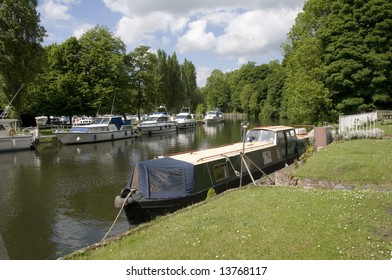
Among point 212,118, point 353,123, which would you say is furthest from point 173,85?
point 353,123

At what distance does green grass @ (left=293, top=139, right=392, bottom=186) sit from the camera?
14820mm

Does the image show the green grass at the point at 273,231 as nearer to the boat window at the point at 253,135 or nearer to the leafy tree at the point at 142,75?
the boat window at the point at 253,135

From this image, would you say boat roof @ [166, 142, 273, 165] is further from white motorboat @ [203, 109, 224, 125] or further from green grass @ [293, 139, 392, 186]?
white motorboat @ [203, 109, 224, 125]

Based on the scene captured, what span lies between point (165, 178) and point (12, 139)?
101ft

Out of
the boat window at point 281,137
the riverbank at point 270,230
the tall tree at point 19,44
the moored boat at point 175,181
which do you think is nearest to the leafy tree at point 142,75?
the tall tree at point 19,44

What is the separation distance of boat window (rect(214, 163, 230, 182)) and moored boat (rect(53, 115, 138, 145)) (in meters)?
33.2

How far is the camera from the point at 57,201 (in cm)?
1917

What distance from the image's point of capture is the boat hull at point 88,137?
45.7 meters

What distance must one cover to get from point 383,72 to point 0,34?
44.3 meters

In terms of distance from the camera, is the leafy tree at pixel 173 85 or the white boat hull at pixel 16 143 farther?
the leafy tree at pixel 173 85

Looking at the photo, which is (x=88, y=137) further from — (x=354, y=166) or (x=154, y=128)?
(x=354, y=166)

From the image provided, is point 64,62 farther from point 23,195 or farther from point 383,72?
point 383,72

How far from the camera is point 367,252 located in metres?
7.33

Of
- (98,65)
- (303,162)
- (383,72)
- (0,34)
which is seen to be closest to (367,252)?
(303,162)
